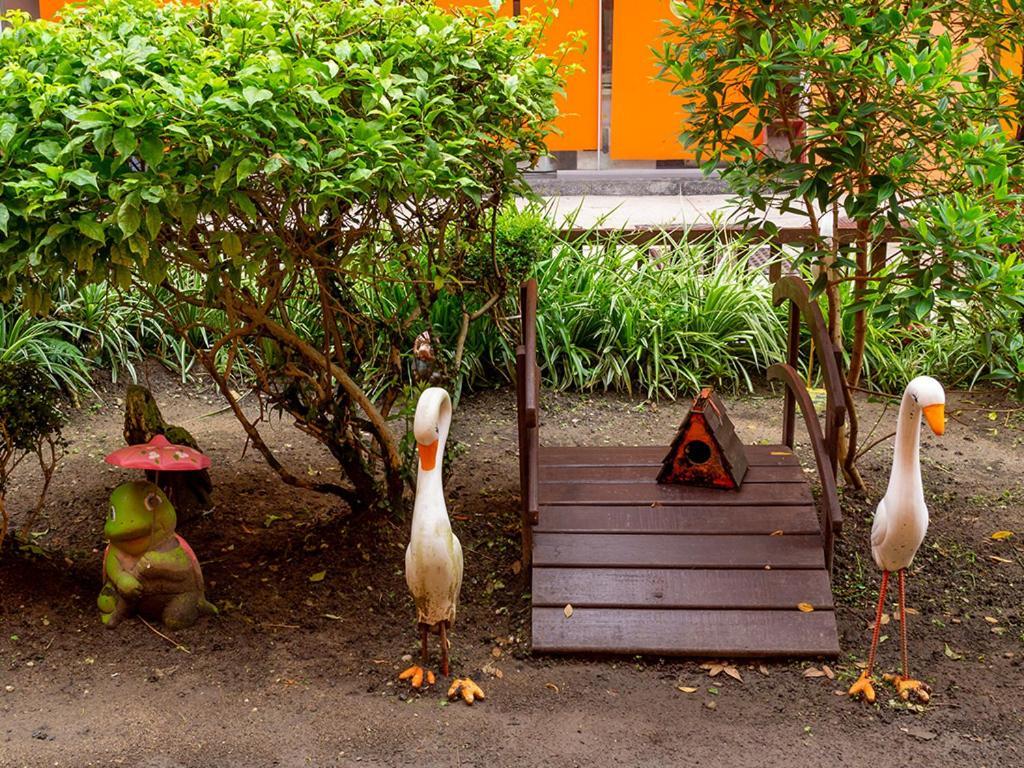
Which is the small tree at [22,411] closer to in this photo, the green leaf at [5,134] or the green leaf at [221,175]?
the green leaf at [5,134]

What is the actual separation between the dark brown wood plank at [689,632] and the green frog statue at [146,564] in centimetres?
138

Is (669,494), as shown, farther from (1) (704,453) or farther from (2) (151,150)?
(2) (151,150)

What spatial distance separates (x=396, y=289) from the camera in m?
6.70

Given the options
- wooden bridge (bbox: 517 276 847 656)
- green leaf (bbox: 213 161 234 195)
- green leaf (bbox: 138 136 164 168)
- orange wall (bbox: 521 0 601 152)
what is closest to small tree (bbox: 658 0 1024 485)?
wooden bridge (bbox: 517 276 847 656)

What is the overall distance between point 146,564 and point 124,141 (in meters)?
1.68

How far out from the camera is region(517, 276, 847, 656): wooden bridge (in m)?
4.01

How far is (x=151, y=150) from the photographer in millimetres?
3123

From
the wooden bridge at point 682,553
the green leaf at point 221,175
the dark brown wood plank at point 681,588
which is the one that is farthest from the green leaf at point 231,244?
the dark brown wood plank at point 681,588

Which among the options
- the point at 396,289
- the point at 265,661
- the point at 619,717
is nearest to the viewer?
the point at 619,717

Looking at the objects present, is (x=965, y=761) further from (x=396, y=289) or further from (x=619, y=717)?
(x=396, y=289)

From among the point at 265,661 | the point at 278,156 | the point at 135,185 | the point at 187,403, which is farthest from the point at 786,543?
the point at 187,403

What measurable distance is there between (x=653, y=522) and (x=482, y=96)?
1.90 meters

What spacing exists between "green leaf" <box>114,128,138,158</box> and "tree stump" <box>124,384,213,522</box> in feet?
5.75

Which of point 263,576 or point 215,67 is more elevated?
point 215,67
